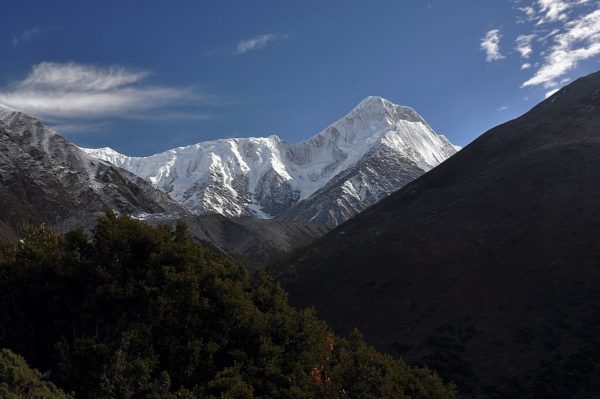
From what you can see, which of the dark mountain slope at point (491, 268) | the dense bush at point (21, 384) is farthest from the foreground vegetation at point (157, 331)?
the dark mountain slope at point (491, 268)

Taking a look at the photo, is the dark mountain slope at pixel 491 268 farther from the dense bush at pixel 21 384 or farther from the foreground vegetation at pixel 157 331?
the dense bush at pixel 21 384

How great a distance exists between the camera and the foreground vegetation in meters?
19.4

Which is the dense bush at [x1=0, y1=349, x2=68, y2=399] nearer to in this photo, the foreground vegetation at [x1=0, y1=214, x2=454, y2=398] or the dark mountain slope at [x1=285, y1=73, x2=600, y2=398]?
the foreground vegetation at [x1=0, y1=214, x2=454, y2=398]

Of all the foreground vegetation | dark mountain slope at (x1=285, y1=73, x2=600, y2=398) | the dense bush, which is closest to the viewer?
the dense bush

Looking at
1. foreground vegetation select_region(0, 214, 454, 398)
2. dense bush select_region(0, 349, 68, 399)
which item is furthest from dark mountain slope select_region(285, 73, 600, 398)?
dense bush select_region(0, 349, 68, 399)

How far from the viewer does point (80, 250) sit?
2745 centimetres

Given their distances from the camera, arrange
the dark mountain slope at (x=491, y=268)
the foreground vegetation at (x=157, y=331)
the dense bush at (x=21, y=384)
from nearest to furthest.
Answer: the dense bush at (x=21, y=384), the foreground vegetation at (x=157, y=331), the dark mountain slope at (x=491, y=268)

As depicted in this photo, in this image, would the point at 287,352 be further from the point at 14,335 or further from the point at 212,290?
the point at 14,335

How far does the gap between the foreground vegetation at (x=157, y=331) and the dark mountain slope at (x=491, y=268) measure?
30.8 meters

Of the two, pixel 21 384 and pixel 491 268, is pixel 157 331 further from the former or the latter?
pixel 491 268

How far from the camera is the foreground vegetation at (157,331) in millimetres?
19406

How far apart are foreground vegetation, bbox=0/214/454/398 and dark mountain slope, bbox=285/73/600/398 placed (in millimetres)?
30848

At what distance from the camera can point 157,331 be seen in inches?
888

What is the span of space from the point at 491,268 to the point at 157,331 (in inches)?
2331
